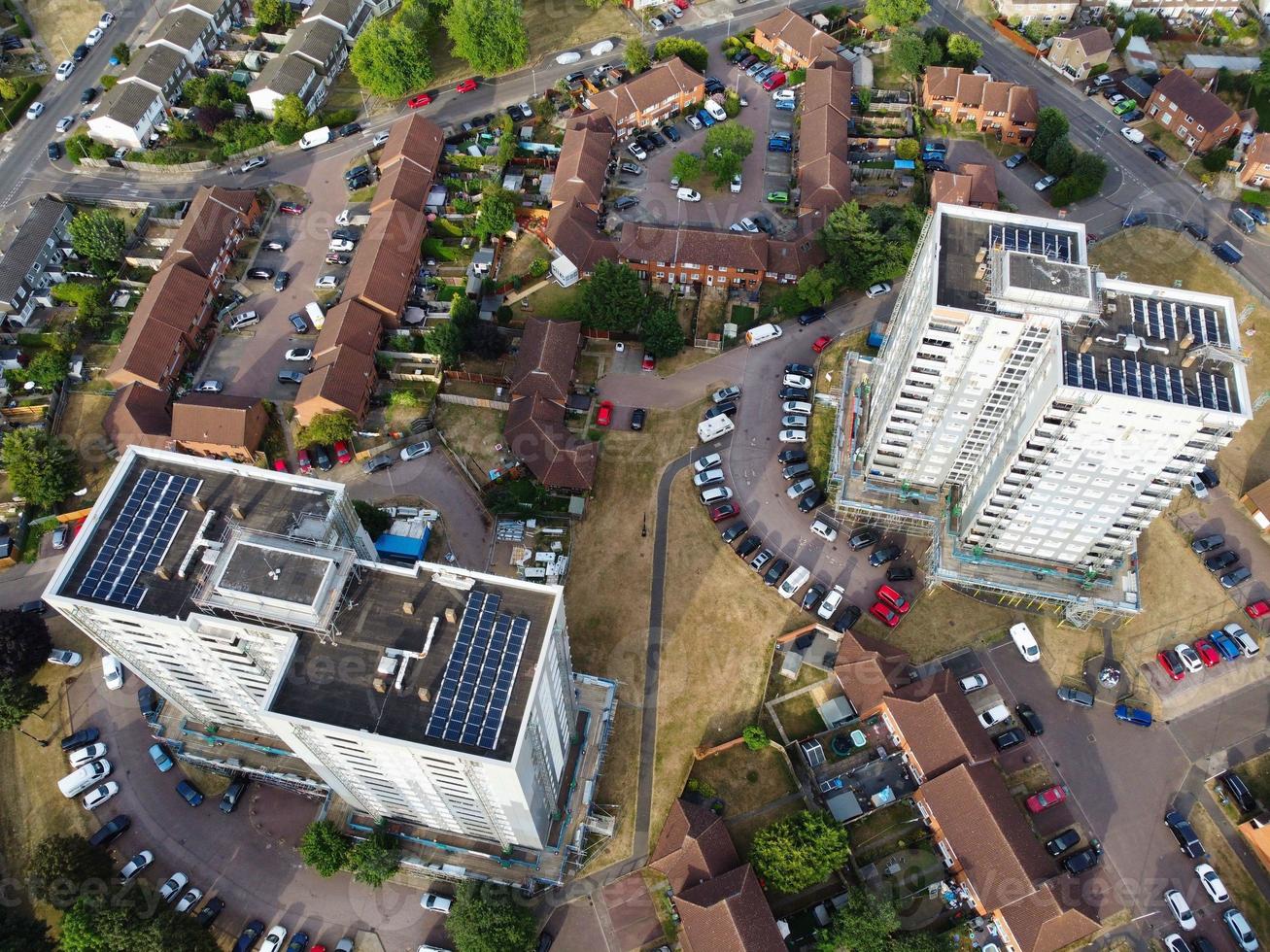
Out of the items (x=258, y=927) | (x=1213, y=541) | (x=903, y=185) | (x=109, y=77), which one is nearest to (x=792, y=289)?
(x=903, y=185)

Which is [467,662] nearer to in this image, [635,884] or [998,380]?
[635,884]

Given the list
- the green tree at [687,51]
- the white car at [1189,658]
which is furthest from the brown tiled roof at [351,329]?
the white car at [1189,658]

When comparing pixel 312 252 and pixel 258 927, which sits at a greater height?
pixel 312 252

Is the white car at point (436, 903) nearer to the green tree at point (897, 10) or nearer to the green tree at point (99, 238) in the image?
the green tree at point (99, 238)

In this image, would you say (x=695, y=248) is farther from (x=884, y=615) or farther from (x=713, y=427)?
(x=884, y=615)

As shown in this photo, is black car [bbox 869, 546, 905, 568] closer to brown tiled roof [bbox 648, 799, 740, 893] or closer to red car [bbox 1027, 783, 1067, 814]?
red car [bbox 1027, 783, 1067, 814]

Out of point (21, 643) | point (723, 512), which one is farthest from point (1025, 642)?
point (21, 643)

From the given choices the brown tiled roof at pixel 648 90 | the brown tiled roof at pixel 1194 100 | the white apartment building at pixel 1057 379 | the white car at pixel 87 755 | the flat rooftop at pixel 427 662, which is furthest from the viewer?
the brown tiled roof at pixel 648 90
